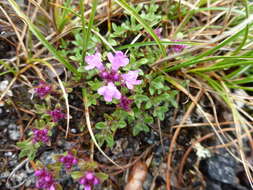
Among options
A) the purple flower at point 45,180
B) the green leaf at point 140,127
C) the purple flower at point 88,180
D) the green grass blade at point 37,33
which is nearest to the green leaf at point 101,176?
the purple flower at point 88,180

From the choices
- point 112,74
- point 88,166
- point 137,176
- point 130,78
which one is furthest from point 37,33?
point 137,176

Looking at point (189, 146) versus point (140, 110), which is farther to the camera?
point (189, 146)

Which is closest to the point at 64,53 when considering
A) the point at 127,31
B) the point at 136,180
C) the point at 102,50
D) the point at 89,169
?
the point at 102,50

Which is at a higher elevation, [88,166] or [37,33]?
[37,33]

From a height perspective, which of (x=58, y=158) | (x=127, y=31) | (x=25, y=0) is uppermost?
(x=25, y=0)

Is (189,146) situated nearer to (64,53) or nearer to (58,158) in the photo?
(58,158)

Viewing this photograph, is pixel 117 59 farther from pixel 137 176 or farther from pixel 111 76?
A: pixel 137 176

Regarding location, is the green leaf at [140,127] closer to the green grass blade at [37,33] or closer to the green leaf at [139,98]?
the green leaf at [139,98]

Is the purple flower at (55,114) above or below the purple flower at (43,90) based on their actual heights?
below
